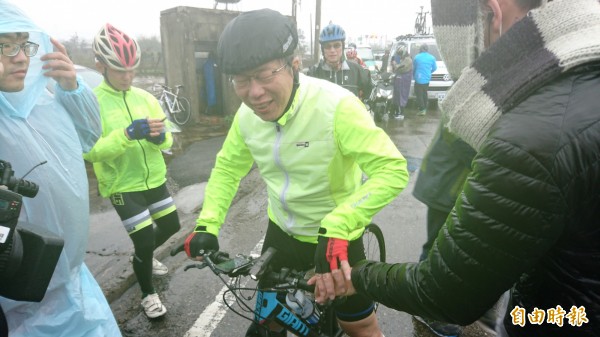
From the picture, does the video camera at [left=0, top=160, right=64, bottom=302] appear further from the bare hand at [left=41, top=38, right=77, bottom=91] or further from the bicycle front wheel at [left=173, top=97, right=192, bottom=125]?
the bicycle front wheel at [left=173, top=97, right=192, bottom=125]

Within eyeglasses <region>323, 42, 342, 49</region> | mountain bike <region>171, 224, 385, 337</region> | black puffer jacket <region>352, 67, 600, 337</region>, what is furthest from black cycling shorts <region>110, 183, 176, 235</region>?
eyeglasses <region>323, 42, 342, 49</region>

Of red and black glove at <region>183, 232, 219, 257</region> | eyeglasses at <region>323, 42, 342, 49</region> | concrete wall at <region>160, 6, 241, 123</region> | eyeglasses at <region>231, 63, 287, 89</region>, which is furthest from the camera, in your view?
concrete wall at <region>160, 6, 241, 123</region>

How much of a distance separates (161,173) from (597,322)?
3028 mm

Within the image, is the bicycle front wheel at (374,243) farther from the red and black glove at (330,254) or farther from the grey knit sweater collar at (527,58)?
the grey knit sweater collar at (527,58)

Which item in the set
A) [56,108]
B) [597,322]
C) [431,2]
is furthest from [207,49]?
[597,322]

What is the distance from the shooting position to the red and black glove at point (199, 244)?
74.0 inches

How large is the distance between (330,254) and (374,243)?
74.8 inches

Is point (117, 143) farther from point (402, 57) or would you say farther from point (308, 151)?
point (402, 57)

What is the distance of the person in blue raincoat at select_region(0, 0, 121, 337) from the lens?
1570 millimetres

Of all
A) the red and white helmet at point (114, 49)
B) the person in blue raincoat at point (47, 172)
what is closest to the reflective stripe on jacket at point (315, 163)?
the person in blue raincoat at point (47, 172)

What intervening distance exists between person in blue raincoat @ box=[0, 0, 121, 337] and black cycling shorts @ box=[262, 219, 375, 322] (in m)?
0.95

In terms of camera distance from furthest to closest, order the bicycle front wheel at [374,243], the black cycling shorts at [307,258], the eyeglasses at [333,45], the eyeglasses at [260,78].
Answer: the eyeglasses at [333,45], the bicycle front wheel at [374,243], the black cycling shorts at [307,258], the eyeglasses at [260,78]

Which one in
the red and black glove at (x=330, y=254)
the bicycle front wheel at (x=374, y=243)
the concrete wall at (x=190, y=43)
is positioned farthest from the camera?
the concrete wall at (x=190, y=43)

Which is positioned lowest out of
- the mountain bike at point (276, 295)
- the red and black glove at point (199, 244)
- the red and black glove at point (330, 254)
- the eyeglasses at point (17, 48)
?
the mountain bike at point (276, 295)
